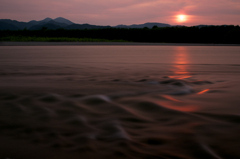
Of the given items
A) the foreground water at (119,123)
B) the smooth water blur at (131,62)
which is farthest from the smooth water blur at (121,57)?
the foreground water at (119,123)

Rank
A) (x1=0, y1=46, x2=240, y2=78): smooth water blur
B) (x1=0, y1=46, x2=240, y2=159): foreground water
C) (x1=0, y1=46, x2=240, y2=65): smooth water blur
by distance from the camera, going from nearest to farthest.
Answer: (x1=0, y1=46, x2=240, y2=159): foreground water < (x1=0, y1=46, x2=240, y2=78): smooth water blur < (x1=0, y1=46, x2=240, y2=65): smooth water blur

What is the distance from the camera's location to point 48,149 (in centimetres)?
94

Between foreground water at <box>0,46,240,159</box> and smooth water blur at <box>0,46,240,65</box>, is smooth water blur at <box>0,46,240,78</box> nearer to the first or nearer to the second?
smooth water blur at <box>0,46,240,65</box>

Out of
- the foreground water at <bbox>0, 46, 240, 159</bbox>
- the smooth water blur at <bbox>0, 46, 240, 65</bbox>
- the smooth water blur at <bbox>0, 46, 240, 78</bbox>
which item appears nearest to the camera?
the foreground water at <bbox>0, 46, 240, 159</bbox>

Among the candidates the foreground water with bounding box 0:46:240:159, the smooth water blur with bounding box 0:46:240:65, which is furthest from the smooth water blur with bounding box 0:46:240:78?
the foreground water with bounding box 0:46:240:159

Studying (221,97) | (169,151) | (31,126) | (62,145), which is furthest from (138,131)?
(221,97)

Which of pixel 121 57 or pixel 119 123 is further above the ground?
pixel 119 123

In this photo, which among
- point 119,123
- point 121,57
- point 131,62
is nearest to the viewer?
point 119,123

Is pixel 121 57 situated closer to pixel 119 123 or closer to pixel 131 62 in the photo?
pixel 131 62

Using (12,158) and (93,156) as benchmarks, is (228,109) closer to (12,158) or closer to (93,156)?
(93,156)

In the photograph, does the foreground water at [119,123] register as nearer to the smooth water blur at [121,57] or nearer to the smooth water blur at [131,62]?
the smooth water blur at [131,62]

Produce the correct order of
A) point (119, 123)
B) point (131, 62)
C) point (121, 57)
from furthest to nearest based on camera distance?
1. point (121, 57)
2. point (131, 62)
3. point (119, 123)

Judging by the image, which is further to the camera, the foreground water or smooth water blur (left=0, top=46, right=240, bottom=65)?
smooth water blur (left=0, top=46, right=240, bottom=65)

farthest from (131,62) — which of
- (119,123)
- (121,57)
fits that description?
(119,123)
